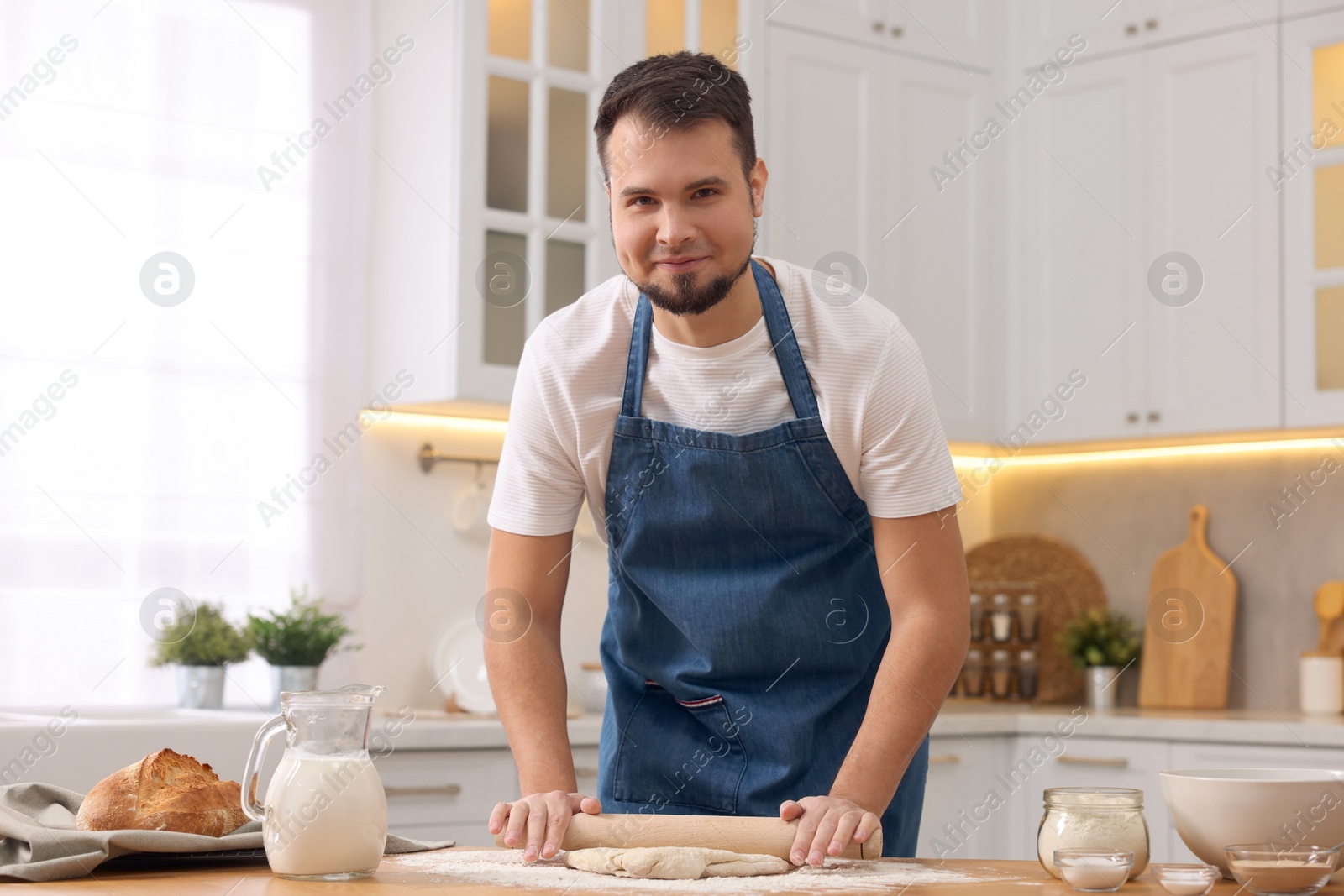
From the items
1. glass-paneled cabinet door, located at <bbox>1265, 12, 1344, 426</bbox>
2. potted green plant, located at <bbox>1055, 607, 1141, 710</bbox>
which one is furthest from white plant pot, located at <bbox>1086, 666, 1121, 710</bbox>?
glass-paneled cabinet door, located at <bbox>1265, 12, 1344, 426</bbox>

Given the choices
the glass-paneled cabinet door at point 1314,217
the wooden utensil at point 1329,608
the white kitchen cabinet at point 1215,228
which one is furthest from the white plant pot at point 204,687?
the wooden utensil at point 1329,608

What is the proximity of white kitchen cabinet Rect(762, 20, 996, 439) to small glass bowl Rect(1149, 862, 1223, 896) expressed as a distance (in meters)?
2.48

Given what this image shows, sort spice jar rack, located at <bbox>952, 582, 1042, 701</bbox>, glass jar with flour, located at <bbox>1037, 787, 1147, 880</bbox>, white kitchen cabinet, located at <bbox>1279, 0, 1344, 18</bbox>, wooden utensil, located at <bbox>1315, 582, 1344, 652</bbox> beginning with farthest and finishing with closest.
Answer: spice jar rack, located at <bbox>952, 582, 1042, 701</bbox>
wooden utensil, located at <bbox>1315, 582, 1344, 652</bbox>
white kitchen cabinet, located at <bbox>1279, 0, 1344, 18</bbox>
glass jar with flour, located at <bbox>1037, 787, 1147, 880</bbox>

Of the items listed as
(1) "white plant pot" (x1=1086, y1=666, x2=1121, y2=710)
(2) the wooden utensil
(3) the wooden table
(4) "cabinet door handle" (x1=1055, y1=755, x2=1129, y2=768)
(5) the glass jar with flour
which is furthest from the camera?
(1) "white plant pot" (x1=1086, y1=666, x2=1121, y2=710)

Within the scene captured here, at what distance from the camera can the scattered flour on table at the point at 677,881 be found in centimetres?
118

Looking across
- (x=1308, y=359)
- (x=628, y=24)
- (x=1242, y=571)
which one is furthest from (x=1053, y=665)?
(x=628, y=24)

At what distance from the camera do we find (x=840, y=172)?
3.67 meters

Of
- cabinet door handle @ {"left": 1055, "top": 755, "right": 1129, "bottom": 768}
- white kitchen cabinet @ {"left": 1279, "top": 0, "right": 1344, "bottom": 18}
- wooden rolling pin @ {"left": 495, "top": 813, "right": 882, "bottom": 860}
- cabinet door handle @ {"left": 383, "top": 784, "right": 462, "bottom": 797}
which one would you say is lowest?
cabinet door handle @ {"left": 1055, "top": 755, "right": 1129, "bottom": 768}

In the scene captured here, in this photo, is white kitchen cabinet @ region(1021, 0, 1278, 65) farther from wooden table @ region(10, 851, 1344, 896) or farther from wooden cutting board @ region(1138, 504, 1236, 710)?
wooden table @ region(10, 851, 1344, 896)

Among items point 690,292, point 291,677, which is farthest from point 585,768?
point 690,292

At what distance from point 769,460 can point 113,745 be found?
136cm

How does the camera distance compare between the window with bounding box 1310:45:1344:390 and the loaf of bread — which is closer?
the loaf of bread

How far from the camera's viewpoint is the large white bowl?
1.20 metres

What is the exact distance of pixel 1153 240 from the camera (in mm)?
3619
